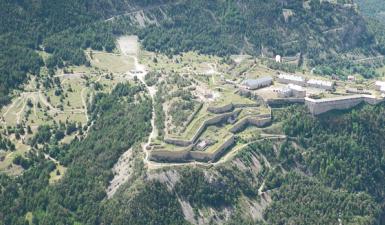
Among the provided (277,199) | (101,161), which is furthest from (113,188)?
(277,199)

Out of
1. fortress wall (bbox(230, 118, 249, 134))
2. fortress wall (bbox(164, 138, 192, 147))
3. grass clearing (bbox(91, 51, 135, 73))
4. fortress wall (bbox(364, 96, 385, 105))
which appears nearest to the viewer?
fortress wall (bbox(164, 138, 192, 147))

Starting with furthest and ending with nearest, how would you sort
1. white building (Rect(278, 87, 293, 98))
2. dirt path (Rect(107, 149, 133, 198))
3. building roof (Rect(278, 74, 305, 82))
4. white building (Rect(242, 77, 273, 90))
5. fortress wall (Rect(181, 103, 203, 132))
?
building roof (Rect(278, 74, 305, 82)), white building (Rect(242, 77, 273, 90)), white building (Rect(278, 87, 293, 98)), fortress wall (Rect(181, 103, 203, 132)), dirt path (Rect(107, 149, 133, 198))

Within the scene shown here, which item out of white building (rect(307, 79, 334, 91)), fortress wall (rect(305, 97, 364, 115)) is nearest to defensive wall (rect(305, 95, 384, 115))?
fortress wall (rect(305, 97, 364, 115))

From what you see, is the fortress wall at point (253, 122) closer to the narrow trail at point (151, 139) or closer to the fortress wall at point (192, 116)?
the narrow trail at point (151, 139)

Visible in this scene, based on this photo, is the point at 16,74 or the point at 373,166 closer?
the point at 373,166

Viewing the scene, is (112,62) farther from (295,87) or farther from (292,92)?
(292,92)

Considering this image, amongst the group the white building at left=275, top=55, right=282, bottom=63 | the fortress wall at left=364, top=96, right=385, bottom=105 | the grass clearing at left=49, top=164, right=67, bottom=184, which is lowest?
the white building at left=275, top=55, right=282, bottom=63

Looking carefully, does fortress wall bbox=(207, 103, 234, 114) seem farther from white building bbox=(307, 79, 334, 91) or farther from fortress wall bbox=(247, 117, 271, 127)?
white building bbox=(307, 79, 334, 91)

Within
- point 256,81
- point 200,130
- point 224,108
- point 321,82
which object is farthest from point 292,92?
point 200,130

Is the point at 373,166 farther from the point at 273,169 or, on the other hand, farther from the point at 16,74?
the point at 16,74
